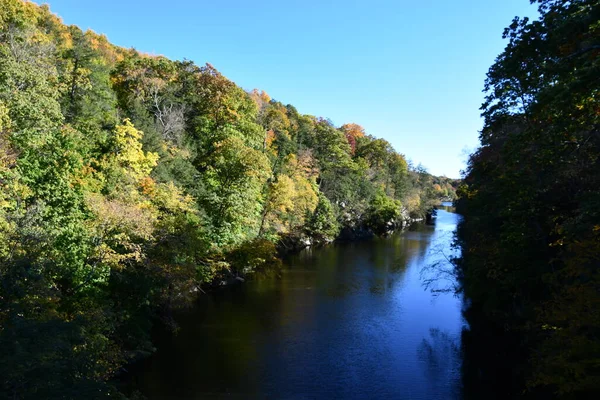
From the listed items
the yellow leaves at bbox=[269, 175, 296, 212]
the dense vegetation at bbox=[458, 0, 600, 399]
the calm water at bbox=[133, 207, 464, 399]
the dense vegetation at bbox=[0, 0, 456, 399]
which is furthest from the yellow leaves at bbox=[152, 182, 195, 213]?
the dense vegetation at bbox=[458, 0, 600, 399]

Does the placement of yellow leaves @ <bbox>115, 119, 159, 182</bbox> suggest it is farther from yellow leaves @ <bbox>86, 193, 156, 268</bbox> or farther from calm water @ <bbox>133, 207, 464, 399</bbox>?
calm water @ <bbox>133, 207, 464, 399</bbox>

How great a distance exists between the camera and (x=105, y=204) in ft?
50.6

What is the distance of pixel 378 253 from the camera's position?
132 feet

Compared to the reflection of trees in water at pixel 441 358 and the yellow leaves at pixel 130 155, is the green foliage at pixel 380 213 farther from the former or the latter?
the yellow leaves at pixel 130 155

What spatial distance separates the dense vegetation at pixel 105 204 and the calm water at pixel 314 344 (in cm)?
188

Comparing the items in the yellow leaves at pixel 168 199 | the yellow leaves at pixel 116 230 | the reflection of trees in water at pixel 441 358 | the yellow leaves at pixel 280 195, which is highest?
the yellow leaves at pixel 280 195

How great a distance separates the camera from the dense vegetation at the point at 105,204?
884cm

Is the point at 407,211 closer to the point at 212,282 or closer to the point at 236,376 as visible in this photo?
the point at 212,282

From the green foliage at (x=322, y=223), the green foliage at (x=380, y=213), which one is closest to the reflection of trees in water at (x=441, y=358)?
the green foliage at (x=322, y=223)

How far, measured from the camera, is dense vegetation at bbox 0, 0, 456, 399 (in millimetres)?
8845

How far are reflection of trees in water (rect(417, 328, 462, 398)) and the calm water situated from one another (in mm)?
41

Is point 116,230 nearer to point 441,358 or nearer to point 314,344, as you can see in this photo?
point 314,344

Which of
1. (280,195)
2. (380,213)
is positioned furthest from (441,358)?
(380,213)

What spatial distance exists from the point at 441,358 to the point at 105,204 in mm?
15468
